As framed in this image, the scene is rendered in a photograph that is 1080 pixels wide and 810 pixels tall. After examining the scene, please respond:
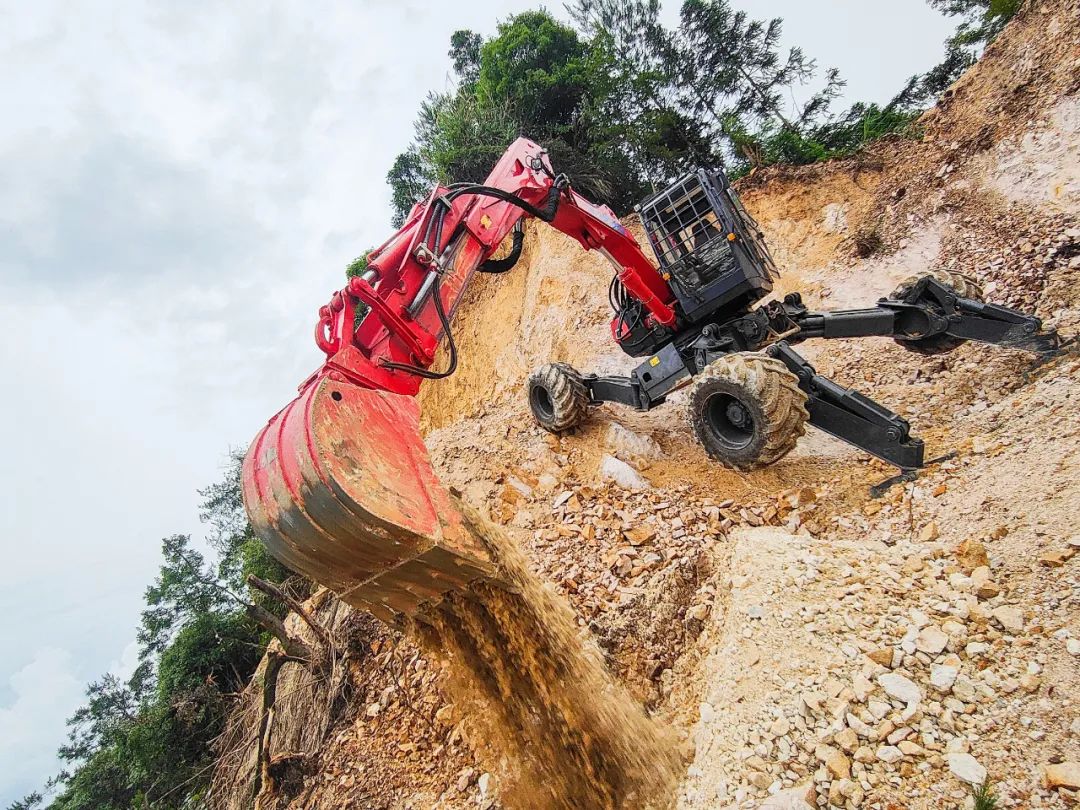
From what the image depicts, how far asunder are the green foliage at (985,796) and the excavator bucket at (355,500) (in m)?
2.06

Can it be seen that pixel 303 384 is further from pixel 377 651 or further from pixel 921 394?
pixel 921 394

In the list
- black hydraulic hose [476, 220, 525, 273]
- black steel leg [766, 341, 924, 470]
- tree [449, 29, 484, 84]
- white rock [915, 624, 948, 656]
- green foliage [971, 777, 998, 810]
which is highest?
tree [449, 29, 484, 84]

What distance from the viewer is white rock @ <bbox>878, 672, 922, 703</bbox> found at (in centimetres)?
245

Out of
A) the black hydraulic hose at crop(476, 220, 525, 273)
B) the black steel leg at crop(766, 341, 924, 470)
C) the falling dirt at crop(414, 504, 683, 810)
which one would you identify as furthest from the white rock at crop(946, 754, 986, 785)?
the black hydraulic hose at crop(476, 220, 525, 273)

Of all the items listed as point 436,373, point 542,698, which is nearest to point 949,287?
point 436,373

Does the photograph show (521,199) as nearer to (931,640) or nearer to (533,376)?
(533,376)

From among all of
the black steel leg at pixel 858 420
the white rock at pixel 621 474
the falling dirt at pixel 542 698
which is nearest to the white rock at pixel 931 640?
the falling dirt at pixel 542 698

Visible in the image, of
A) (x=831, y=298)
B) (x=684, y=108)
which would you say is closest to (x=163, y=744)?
(x=831, y=298)

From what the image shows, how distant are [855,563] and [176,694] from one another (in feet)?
33.1

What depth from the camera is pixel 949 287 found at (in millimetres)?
5242

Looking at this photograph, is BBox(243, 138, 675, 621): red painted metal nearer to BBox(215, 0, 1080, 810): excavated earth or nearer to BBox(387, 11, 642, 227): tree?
BBox(215, 0, 1080, 810): excavated earth

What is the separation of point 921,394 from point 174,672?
11776 millimetres

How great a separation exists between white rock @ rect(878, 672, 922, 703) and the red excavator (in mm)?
1876

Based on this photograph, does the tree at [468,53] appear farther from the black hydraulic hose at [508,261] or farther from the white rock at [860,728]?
the white rock at [860,728]
